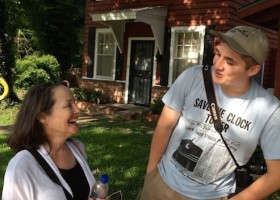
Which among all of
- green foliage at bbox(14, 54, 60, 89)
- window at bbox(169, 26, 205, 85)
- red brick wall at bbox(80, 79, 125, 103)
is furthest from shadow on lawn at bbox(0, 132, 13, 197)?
green foliage at bbox(14, 54, 60, 89)

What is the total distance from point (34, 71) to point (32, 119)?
1689 cm

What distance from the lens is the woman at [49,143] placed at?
1.87 m

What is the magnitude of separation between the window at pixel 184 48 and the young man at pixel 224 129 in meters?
8.80

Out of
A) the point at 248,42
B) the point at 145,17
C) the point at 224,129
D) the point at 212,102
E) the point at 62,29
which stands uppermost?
the point at 62,29

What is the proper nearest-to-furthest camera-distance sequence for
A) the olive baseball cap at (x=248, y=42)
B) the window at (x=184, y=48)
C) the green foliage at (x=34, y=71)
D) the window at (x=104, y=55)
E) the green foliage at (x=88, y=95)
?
the olive baseball cap at (x=248, y=42), the window at (x=184, y=48), the green foliage at (x=88, y=95), the window at (x=104, y=55), the green foliage at (x=34, y=71)

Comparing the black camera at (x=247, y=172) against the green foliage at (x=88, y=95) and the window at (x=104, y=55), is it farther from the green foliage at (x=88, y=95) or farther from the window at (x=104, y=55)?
the window at (x=104, y=55)

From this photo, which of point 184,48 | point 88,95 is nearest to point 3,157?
point 184,48

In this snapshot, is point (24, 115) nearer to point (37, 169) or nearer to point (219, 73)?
point (37, 169)

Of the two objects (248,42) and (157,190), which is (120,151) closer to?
(157,190)

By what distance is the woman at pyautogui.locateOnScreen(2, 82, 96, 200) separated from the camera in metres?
1.87

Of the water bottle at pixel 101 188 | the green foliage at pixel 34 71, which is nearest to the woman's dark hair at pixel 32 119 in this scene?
the water bottle at pixel 101 188

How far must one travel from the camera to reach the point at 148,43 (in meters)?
12.6

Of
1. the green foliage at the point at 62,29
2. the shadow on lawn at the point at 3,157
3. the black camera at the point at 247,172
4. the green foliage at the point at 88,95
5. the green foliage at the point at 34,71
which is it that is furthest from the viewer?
the green foliage at the point at 62,29

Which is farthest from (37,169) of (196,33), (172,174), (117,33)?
(117,33)
